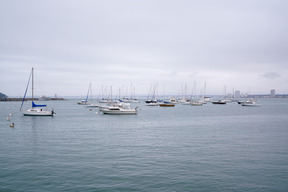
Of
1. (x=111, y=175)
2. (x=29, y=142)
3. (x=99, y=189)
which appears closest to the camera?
(x=99, y=189)

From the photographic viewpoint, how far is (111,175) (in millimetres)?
19531

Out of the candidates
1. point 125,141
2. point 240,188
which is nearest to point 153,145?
point 125,141

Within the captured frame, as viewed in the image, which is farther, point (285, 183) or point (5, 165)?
point (5, 165)

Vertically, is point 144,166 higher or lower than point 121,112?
lower

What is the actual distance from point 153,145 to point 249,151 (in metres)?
10.5

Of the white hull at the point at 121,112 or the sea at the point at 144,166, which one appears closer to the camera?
the sea at the point at 144,166

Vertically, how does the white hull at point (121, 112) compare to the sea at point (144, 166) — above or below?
above

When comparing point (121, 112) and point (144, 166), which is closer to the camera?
point (144, 166)

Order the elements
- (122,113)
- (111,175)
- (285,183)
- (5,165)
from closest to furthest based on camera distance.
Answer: (285,183) < (111,175) < (5,165) < (122,113)

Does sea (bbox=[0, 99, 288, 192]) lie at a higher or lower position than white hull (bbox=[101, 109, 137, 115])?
lower

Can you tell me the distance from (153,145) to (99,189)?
14890 millimetres

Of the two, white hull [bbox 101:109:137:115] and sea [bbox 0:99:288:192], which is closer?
sea [bbox 0:99:288:192]

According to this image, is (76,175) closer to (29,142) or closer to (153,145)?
(153,145)

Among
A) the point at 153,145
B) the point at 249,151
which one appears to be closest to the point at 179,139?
the point at 153,145
